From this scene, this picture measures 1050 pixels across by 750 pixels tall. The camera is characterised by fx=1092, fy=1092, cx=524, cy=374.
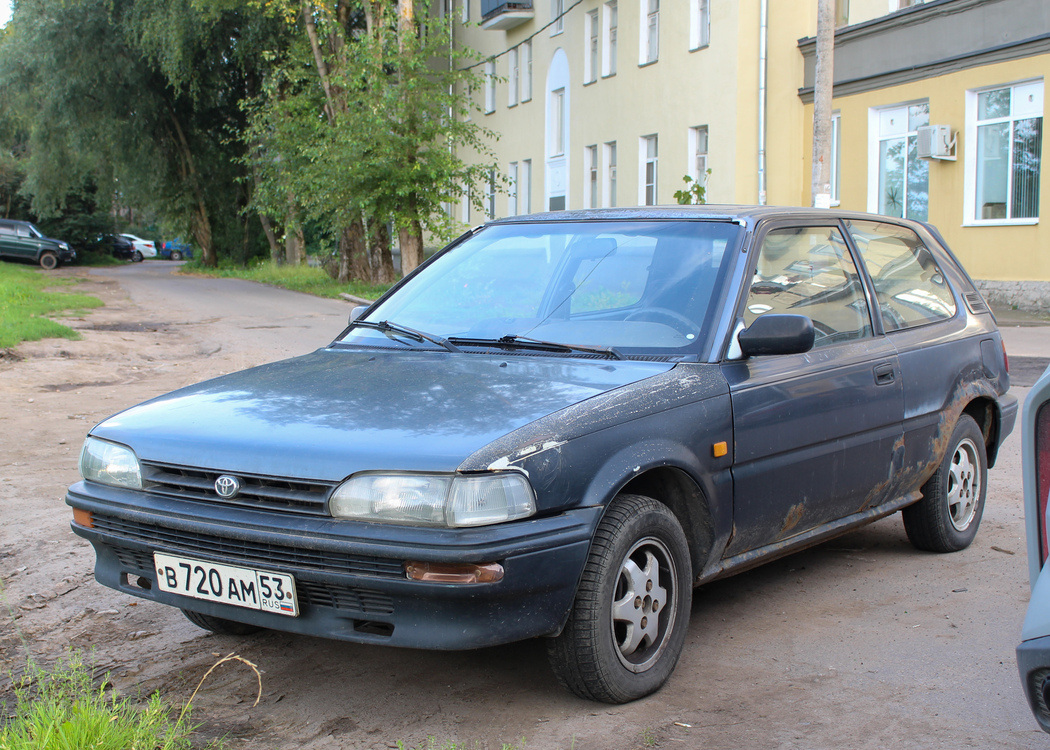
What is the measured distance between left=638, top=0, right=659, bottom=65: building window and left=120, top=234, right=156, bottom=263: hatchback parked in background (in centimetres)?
5103

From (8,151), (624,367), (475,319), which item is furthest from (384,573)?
(8,151)

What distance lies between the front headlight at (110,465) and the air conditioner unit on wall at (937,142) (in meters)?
19.4

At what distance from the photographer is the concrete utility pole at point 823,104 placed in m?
17.0

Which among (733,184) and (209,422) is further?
(733,184)

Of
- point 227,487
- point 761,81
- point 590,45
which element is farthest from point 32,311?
point 227,487

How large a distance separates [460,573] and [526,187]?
113 ft

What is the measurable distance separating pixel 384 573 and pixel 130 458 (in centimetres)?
106

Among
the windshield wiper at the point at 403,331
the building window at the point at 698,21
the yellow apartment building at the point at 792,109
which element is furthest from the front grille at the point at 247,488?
the building window at the point at 698,21

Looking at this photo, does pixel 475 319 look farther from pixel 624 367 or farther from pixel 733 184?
pixel 733 184

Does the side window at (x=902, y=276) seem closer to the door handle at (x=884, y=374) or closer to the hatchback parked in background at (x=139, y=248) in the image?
the door handle at (x=884, y=374)

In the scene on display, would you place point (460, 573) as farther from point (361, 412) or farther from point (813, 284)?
point (813, 284)

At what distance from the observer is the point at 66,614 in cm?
441

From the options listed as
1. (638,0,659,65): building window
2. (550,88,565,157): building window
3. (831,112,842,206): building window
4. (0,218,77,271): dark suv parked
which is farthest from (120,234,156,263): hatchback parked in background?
(831,112,842,206): building window

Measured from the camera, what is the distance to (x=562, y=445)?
317cm
